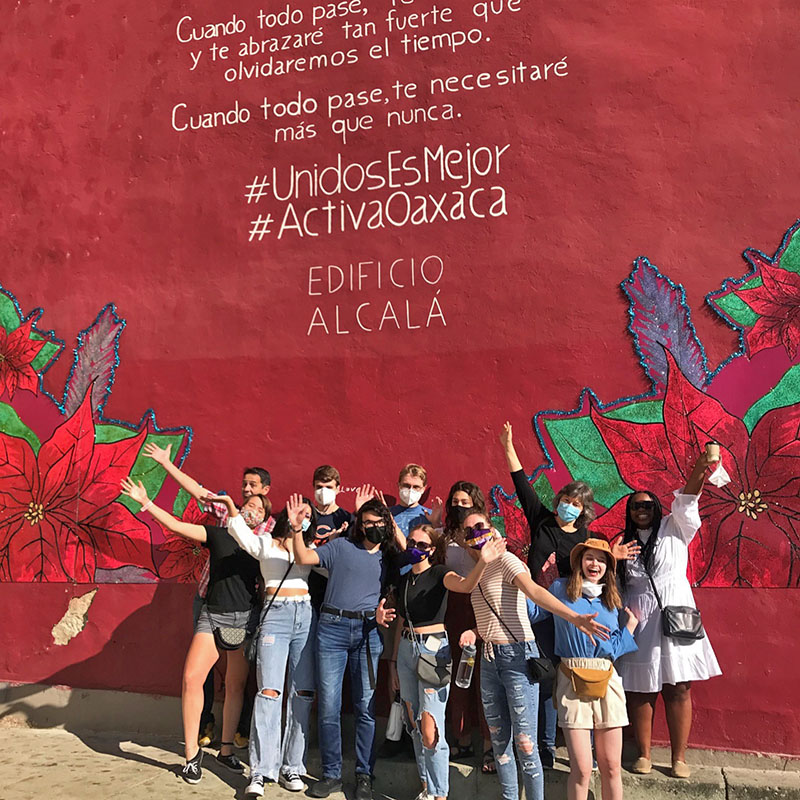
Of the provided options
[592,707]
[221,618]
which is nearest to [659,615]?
[592,707]

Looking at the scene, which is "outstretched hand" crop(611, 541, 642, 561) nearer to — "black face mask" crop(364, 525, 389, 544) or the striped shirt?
the striped shirt

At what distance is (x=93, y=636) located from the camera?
7668mm

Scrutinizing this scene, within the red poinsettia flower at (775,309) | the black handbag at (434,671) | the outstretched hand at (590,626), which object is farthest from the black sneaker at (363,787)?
the red poinsettia flower at (775,309)

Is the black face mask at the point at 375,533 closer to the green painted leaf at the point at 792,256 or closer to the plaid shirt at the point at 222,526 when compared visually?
the plaid shirt at the point at 222,526

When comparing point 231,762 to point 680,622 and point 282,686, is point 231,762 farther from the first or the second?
point 680,622

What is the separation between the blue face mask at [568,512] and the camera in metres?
6.09

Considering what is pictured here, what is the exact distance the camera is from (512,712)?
210 inches

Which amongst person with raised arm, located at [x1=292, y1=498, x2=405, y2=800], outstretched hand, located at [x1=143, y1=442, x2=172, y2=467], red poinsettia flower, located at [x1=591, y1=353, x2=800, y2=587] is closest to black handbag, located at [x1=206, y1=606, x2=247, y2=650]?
person with raised arm, located at [x1=292, y1=498, x2=405, y2=800]

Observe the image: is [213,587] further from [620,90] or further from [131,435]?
[620,90]

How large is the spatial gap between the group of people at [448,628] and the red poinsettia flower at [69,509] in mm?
1351

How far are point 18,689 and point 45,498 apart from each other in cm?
161

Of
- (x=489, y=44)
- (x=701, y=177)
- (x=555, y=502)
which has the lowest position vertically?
(x=555, y=502)

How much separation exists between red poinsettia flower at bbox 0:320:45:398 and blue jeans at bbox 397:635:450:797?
4.49 metres

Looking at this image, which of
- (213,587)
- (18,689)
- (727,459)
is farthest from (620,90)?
(18,689)
